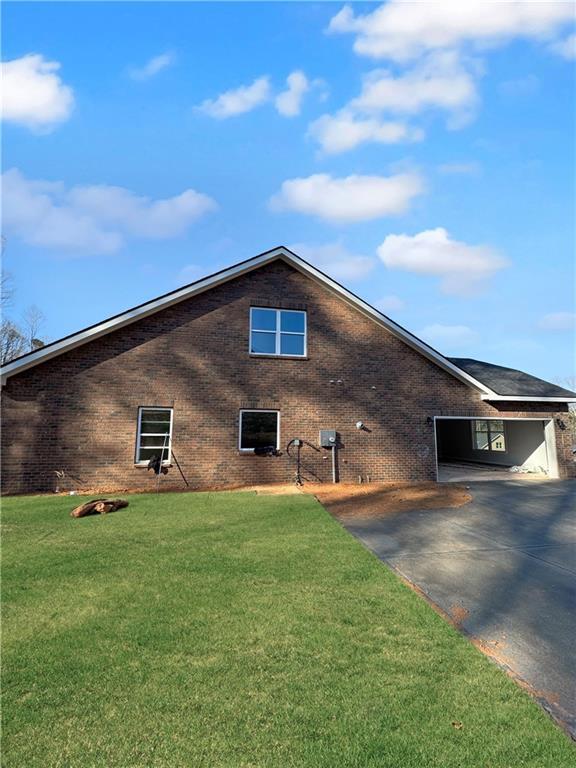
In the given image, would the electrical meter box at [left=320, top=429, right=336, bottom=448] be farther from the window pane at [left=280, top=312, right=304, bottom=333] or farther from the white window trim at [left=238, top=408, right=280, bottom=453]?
the window pane at [left=280, top=312, right=304, bottom=333]

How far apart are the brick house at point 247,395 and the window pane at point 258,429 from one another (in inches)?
1.3

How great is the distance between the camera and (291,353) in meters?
13.8

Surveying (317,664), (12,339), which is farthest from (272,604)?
(12,339)

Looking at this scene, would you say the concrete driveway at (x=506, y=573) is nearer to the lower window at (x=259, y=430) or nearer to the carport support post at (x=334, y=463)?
the carport support post at (x=334, y=463)

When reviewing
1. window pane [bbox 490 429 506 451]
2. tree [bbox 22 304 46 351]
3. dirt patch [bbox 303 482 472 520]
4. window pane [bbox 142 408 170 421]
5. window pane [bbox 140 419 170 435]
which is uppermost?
tree [bbox 22 304 46 351]

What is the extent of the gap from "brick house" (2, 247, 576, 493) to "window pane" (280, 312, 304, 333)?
5 centimetres

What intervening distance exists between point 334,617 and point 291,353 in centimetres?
1029

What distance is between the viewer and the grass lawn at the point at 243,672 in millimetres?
2379

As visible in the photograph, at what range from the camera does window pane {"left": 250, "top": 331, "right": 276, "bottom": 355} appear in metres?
13.5

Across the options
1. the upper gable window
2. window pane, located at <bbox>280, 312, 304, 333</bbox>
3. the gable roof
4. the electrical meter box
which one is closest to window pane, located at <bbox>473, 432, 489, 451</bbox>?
the gable roof

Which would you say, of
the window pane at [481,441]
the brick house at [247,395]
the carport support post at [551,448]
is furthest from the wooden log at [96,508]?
the window pane at [481,441]

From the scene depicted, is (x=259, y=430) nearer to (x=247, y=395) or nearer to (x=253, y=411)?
(x=253, y=411)

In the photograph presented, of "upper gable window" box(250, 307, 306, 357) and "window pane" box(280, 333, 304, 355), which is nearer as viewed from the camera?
"upper gable window" box(250, 307, 306, 357)

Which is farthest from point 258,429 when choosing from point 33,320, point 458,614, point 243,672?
point 33,320
